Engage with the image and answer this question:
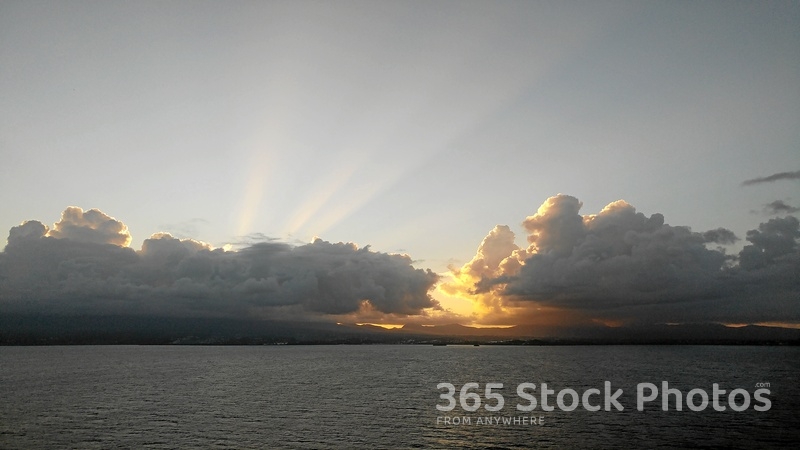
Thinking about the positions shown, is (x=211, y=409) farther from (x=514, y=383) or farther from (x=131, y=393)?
(x=514, y=383)

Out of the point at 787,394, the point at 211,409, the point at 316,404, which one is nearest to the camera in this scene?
the point at 211,409

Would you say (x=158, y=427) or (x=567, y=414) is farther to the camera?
(x=567, y=414)

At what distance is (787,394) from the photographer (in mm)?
127500

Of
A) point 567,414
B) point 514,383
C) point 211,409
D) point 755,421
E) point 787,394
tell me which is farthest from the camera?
point 514,383

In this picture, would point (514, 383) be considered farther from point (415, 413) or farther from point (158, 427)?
point (158, 427)

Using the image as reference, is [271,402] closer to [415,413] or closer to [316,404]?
[316,404]

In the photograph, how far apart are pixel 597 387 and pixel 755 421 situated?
193 ft

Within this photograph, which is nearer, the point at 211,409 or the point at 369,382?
the point at 211,409

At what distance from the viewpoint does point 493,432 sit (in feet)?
267

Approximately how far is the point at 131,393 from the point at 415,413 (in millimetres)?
82310

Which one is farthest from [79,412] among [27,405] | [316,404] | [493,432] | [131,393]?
[493,432]

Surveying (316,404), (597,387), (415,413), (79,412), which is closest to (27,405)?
(79,412)

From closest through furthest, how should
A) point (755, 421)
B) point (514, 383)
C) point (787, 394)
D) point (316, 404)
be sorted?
1. point (755, 421)
2. point (316, 404)
3. point (787, 394)
4. point (514, 383)

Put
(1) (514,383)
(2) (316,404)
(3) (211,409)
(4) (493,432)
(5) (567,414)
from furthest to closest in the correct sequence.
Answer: (1) (514,383) < (2) (316,404) < (3) (211,409) < (5) (567,414) < (4) (493,432)
